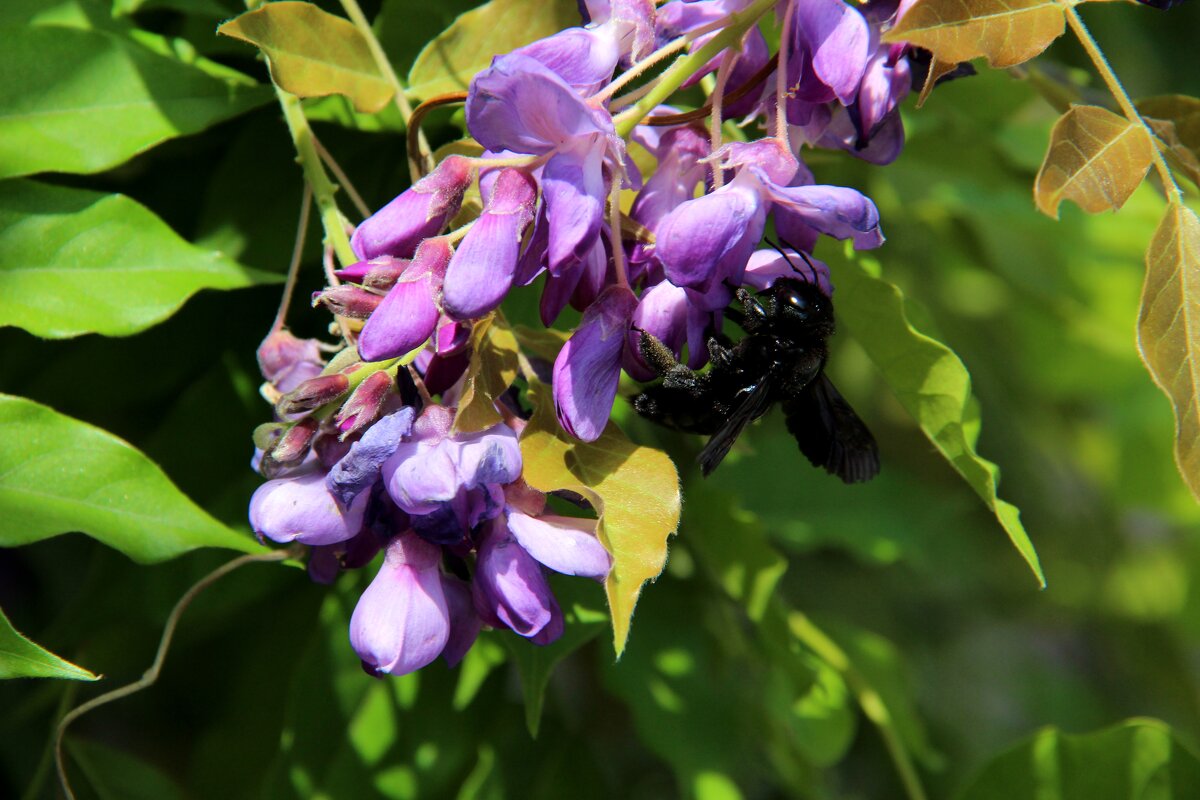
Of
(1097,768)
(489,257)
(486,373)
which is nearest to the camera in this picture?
(489,257)

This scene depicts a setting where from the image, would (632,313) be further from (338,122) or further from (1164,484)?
(1164,484)

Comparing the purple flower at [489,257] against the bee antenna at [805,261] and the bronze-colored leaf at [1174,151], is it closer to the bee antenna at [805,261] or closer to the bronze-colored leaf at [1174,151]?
the bee antenna at [805,261]

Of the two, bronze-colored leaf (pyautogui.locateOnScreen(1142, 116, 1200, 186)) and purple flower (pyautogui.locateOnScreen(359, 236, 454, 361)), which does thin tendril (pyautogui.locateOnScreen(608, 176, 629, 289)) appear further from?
bronze-colored leaf (pyautogui.locateOnScreen(1142, 116, 1200, 186))

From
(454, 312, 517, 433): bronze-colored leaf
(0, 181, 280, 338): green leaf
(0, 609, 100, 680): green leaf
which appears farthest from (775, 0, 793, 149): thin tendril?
(0, 609, 100, 680): green leaf

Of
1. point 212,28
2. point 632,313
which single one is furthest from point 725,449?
point 212,28

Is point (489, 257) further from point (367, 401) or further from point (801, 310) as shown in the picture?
point (801, 310)

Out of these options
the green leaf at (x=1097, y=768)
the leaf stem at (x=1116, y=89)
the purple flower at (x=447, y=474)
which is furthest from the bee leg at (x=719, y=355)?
the green leaf at (x=1097, y=768)

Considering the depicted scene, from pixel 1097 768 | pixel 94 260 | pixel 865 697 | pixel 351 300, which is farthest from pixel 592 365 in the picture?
pixel 1097 768
